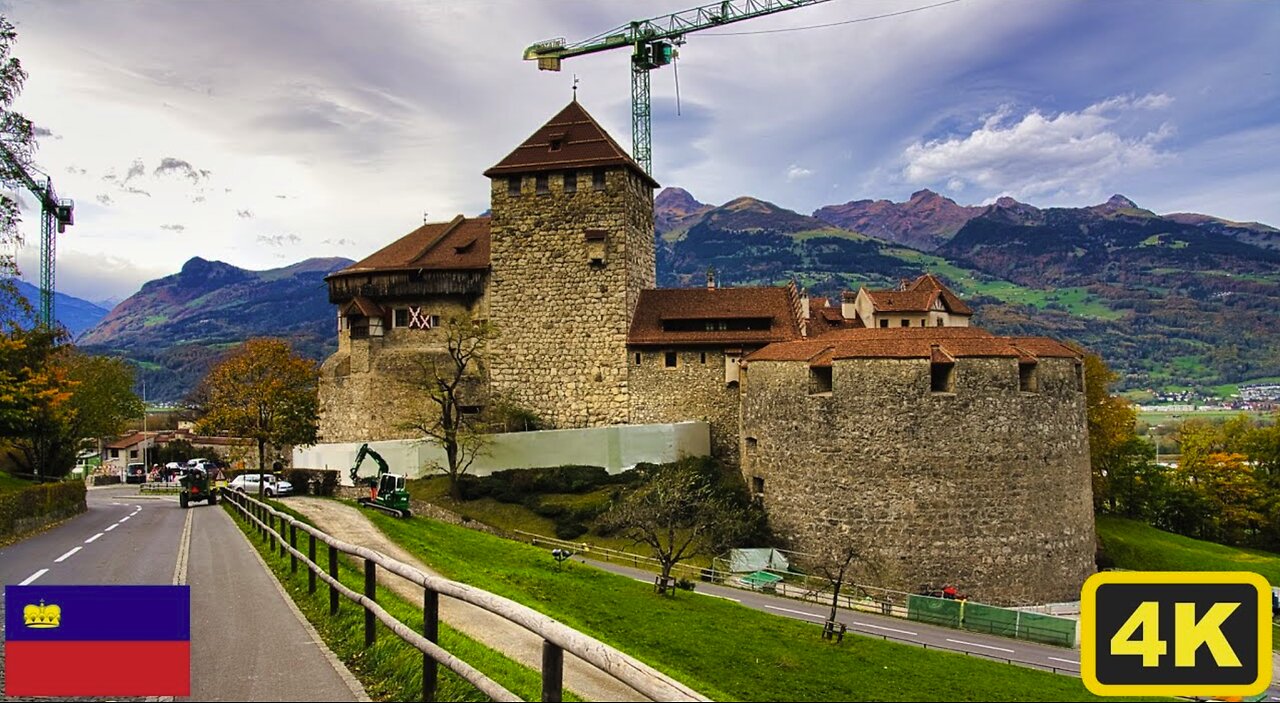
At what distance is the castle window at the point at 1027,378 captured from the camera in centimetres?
3400

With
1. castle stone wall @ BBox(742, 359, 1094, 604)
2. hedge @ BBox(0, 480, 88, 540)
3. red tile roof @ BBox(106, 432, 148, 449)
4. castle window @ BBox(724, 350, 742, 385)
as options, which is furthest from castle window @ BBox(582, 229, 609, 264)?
red tile roof @ BBox(106, 432, 148, 449)

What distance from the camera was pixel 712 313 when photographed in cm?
4147

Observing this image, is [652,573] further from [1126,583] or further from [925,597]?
[1126,583]

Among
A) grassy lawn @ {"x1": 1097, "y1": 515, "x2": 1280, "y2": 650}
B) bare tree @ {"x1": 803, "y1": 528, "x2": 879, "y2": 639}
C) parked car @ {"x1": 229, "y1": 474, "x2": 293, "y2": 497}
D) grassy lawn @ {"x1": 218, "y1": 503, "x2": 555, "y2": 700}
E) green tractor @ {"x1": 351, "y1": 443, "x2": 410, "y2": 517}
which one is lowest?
grassy lawn @ {"x1": 1097, "y1": 515, "x2": 1280, "y2": 650}

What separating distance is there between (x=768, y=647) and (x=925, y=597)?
13714 mm

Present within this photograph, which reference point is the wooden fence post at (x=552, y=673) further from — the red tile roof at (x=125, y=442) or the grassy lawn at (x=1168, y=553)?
the red tile roof at (x=125, y=442)

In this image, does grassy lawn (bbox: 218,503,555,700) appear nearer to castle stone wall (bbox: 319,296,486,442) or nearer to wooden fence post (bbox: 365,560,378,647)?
wooden fence post (bbox: 365,560,378,647)

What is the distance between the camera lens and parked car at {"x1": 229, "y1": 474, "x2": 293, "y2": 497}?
3747 centimetres

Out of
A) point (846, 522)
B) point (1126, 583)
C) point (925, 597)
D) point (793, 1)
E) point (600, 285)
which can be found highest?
point (793, 1)

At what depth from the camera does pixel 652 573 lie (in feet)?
105

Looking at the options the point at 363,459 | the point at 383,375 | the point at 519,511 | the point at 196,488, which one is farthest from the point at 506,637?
the point at 383,375

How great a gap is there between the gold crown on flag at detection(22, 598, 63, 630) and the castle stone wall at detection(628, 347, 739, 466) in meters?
34.2

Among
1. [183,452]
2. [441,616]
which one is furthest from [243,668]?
[183,452]

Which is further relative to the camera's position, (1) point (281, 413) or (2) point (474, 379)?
(2) point (474, 379)
